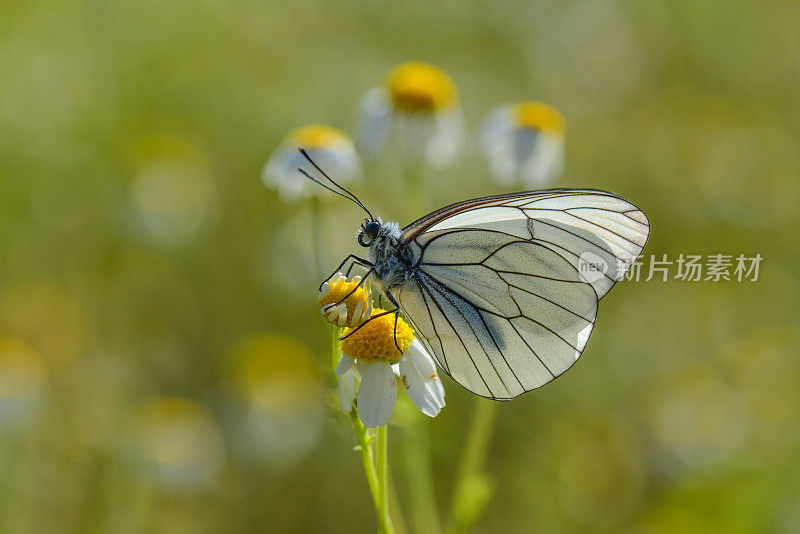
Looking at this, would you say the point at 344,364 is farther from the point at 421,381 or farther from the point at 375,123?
the point at 375,123

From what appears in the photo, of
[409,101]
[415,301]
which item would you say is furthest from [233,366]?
[415,301]

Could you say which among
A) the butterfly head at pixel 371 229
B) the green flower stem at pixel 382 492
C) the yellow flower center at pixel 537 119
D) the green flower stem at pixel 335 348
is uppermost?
the yellow flower center at pixel 537 119

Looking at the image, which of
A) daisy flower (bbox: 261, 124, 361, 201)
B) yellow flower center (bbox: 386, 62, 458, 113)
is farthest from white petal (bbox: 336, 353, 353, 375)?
yellow flower center (bbox: 386, 62, 458, 113)

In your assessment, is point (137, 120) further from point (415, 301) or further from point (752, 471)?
point (752, 471)

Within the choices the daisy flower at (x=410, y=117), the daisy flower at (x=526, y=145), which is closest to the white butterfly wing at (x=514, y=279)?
the daisy flower at (x=526, y=145)

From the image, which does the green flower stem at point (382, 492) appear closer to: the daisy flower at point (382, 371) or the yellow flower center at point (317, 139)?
the daisy flower at point (382, 371)

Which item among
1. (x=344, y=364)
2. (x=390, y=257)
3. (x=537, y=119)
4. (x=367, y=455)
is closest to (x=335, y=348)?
(x=344, y=364)

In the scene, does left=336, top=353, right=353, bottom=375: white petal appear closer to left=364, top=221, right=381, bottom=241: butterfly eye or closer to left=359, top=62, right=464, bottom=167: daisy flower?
left=364, top=221, right=381, bottom=241: butterfly eye
